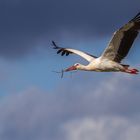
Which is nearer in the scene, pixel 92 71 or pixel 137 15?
pixel 137 15

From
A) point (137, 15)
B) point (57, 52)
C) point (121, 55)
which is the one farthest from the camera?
point (57, 52)

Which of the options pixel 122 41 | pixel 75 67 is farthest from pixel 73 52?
pixel 122 41

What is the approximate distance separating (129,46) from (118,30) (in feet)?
3.62

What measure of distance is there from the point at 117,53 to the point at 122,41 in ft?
3.31

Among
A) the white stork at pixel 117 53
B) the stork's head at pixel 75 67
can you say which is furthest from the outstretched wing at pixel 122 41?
the stork's head at pixel 75 67

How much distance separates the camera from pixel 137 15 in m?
33.6

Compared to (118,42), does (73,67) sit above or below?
below

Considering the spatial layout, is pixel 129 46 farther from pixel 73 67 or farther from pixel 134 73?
pixel 73 67

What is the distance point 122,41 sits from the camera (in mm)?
35312

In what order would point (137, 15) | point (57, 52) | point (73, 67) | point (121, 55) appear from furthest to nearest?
point (57, 52) → point (73, 67) → point (121, 55) → point (137, 15)

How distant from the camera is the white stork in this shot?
34469 millimetres

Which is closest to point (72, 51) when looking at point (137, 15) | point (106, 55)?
point (106, 55)

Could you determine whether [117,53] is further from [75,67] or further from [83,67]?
[75,67]

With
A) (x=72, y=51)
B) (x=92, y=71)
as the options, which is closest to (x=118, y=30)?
(x=92, y=71)
